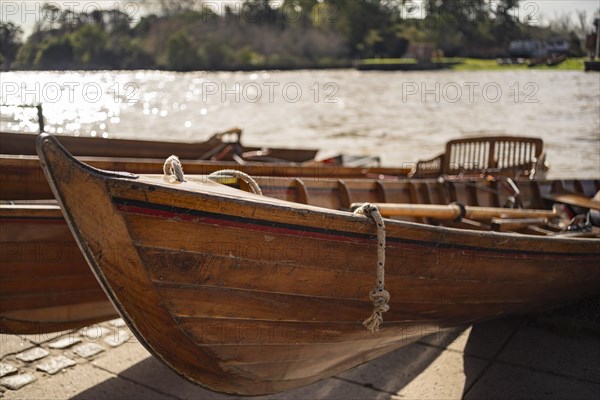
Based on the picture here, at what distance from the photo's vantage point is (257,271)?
337 cm

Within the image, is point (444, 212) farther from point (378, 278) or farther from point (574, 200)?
point (574, 200)

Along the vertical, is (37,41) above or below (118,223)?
above

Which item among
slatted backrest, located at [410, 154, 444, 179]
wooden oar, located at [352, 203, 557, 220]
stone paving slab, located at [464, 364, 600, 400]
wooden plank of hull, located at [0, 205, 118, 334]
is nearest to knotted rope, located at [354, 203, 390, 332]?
wooden oar, located at [352, 203, 557, 220]

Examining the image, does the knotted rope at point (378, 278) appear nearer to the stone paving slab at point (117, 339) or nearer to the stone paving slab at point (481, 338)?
the stone paving slab at point (481, 338)

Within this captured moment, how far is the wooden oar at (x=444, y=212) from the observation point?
4.74 m

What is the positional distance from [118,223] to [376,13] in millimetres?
66499

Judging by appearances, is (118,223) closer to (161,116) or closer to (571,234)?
(571,234)

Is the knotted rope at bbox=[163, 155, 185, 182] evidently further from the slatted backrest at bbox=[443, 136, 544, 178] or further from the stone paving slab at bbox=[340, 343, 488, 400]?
the slatted backrest at bbox=[443, 136, 544, 178]

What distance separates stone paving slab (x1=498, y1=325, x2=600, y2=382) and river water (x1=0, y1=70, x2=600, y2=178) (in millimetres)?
5782

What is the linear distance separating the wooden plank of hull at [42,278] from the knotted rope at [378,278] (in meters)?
2.56

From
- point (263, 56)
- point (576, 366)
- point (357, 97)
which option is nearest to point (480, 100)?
point (357, 97)

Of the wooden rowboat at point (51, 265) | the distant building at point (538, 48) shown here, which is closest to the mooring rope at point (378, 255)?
the wooden rowboat at point (51, 265)

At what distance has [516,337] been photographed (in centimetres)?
521

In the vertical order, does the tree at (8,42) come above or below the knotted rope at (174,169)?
above
